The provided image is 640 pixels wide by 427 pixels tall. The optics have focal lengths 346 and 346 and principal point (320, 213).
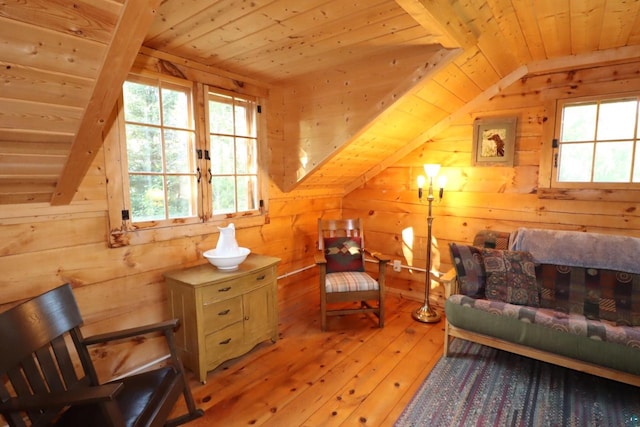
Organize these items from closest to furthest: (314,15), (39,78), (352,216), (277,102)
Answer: (39,78) < (314,15) < (277,102) < (352,216)

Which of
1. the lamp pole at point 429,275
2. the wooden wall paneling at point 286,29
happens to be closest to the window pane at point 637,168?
the lamp pole at point 429,275

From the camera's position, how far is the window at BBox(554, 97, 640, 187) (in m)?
2.53

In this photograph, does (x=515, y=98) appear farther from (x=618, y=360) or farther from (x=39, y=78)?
(x=39, y=78)

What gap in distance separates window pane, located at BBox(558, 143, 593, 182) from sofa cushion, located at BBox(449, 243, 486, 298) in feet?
3.21

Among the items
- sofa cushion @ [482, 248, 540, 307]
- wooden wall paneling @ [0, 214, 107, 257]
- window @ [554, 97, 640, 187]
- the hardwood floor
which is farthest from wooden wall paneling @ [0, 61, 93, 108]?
window @ [554, 97, 640, 187]

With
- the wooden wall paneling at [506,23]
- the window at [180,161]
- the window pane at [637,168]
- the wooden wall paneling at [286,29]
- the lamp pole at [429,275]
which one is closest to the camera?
the wooden wall paneling at [286,29]

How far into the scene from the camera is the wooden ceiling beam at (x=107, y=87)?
1.18 meters

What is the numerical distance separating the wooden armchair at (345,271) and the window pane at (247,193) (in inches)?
26.7

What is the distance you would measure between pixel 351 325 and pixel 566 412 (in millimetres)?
1571

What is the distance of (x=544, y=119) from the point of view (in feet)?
9.11

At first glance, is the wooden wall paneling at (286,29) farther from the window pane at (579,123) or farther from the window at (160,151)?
the window pane at (579,123)

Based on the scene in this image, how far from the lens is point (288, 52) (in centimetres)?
226

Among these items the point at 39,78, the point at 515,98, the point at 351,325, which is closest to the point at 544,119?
the point at 515,98

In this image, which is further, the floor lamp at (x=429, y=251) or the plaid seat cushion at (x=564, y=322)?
the floor lamp at (x=429, y=251)
